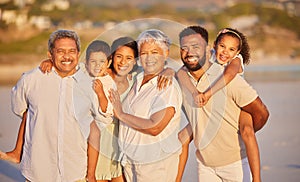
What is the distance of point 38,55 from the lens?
18.7m

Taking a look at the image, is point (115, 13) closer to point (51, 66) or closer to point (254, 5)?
point (254, 5)

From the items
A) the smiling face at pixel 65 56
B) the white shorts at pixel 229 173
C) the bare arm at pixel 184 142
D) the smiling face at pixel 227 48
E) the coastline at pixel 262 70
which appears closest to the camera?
the smiling face at pixel 65 56

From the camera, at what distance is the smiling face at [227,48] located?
3.66 metres

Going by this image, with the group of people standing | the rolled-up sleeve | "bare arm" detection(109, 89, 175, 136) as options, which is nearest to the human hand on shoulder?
the group of people standing

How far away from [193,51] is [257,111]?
517 millimetres

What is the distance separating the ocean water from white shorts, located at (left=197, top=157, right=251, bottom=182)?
1689mm

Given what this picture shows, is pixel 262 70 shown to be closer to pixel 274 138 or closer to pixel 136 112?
pixel 274 138

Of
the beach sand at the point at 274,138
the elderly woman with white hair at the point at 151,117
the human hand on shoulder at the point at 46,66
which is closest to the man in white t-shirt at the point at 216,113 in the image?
the elderly woman with white hair at the point at 151,117

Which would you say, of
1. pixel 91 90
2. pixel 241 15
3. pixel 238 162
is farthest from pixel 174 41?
pixel 241 15

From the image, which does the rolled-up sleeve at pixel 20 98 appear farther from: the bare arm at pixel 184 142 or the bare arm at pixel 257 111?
the bare arm at pixel 257 111

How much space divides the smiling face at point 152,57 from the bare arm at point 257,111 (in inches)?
22.1

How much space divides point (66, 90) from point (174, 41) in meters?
0.75

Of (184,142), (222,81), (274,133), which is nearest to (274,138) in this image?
(274,133)

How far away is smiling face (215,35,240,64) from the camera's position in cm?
366
